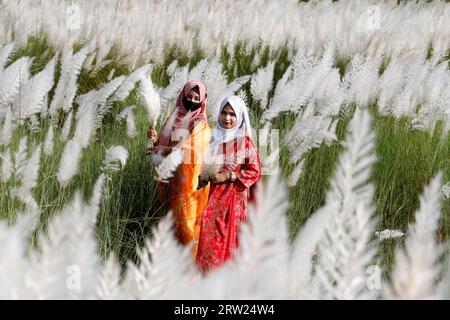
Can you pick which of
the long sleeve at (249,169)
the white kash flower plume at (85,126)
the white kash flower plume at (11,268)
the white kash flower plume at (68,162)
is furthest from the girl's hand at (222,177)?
the white kash flower plume at (11,268)

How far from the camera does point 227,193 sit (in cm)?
262

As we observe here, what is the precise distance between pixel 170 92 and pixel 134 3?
3.80m

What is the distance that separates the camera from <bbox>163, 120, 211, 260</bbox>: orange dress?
9.18 ft

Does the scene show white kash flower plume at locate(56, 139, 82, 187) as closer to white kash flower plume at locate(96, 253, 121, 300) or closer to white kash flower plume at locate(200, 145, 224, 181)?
white kash flower plume at locate(200, 145, 224, 181)

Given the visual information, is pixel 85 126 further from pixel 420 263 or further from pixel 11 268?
pixel 420 263

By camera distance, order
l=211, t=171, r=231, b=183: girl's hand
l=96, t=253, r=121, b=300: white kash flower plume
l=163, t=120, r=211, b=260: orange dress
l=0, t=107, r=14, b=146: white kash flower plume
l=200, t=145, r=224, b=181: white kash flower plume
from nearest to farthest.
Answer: l=96, t=253, r=121, b=300: white kash flower plume → l=0, t=107, r=14, b=146: white kash flower plume → l=211, t=171, r=231, b=183: girl's hand → l=200, t=145, r=224, b=181: white kash flower plume → l=163, t=120, r=211, b=260: orange dress

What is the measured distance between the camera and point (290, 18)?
6.19m

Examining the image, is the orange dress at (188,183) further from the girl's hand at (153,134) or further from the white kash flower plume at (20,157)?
the white kash flower plume at (20,157)

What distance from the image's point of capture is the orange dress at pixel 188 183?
9.18 ft

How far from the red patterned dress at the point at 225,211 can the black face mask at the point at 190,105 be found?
313 millimetres

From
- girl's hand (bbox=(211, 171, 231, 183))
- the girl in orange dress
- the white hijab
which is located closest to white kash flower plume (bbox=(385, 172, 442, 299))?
girl's hand (bbox=(211, 171, 231, 183))

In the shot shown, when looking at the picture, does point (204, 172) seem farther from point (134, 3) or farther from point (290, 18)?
point (134, 3)

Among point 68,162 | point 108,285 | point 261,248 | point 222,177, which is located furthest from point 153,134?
point 261,248
